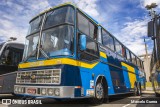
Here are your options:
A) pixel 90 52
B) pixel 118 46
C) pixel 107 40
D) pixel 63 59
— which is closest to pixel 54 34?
pixel 63 59

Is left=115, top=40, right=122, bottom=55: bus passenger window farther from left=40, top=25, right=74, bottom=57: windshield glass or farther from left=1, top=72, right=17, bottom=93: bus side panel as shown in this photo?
left=1, top=72, right=17, bottom=93: bus side panel

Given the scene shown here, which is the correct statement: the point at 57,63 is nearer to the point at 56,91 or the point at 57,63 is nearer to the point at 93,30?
the point at 56,91

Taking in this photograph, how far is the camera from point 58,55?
6039mm

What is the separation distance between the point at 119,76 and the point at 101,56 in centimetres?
275

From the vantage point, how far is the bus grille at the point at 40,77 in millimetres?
5789

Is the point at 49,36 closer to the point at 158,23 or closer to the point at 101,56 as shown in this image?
the point at 101,56

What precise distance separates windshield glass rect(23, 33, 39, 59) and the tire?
8.98ft

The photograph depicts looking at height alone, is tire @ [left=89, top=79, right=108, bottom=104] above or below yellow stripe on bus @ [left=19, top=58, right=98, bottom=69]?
below

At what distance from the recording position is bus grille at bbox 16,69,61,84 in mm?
5789

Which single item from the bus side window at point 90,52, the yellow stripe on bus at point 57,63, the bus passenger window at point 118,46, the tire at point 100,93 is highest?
the bus passenger window at point 118,46

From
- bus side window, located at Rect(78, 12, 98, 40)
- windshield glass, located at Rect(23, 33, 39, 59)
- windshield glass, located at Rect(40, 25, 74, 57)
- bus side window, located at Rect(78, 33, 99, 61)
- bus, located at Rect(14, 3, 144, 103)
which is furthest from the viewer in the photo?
bus side window, located at Rect(78, 12, 98, 40)

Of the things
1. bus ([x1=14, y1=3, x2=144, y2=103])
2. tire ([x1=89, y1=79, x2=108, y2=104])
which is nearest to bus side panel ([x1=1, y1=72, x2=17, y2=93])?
bus ([x1=14, y1=3, x2=144, y2=103])

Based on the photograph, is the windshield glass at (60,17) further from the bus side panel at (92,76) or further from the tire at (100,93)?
the tire at (100,93)

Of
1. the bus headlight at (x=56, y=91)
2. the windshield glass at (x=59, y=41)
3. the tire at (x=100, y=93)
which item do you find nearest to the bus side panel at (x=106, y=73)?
the tire at (x=100, y=93)
